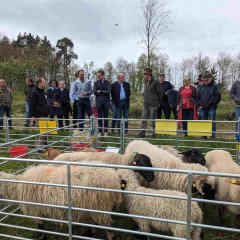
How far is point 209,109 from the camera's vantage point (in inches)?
342

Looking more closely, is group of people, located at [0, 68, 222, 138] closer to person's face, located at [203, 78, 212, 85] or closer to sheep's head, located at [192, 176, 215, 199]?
person's face, located at [203, 78, 212, 85]

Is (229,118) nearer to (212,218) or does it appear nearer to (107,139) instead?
(107,139)

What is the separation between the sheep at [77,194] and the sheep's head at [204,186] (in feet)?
3.03

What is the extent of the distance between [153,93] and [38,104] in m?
3.13

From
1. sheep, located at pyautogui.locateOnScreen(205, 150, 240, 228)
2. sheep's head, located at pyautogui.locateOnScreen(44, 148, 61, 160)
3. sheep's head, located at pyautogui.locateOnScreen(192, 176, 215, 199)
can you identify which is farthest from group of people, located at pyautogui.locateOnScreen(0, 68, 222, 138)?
sheep's head, located at pyautogui.locateOnScreen(192, 176, 215, 199)

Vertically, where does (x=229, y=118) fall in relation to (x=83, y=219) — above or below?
above

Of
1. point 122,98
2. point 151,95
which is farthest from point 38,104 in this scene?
point 151,95

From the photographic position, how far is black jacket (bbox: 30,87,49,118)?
26.9ft

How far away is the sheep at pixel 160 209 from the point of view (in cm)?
333

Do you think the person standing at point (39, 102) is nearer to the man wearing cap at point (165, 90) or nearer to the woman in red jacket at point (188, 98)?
the man wearing cap at point (165, 90)

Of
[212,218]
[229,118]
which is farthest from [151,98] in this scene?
[229,118]

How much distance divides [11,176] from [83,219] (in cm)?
114

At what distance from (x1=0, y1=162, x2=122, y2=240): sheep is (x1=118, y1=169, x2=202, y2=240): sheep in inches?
7.1

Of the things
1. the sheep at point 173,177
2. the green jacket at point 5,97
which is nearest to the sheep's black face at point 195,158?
the sheep at point 173,177
